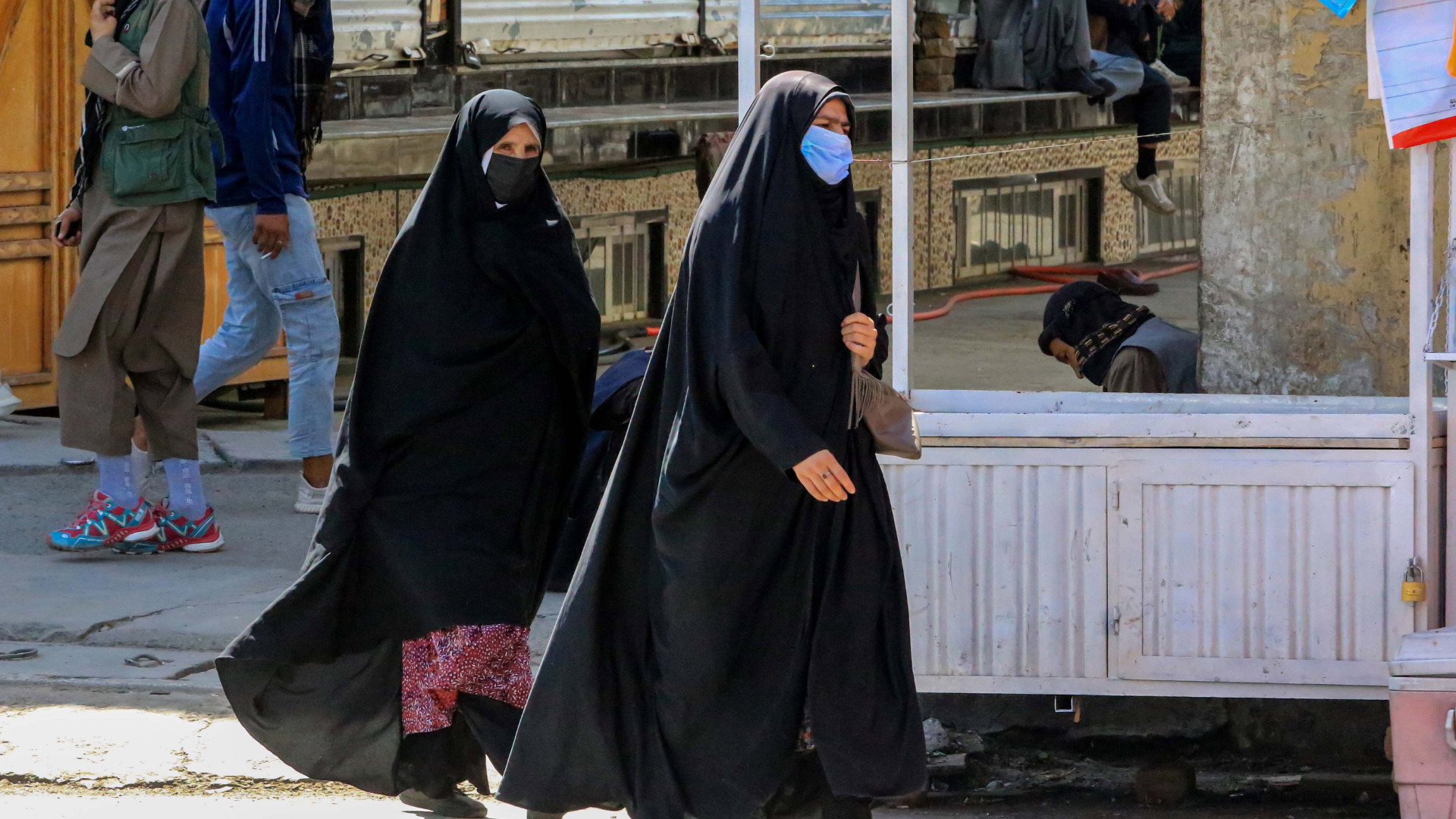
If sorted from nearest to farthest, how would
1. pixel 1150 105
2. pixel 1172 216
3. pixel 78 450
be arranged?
1. pixel 78 450
2. pixel 1172 216
3. pixel 1150 105

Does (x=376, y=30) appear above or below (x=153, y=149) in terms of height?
above

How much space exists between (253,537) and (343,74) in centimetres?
332

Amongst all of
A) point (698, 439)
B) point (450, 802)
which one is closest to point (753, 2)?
point (698, 439)

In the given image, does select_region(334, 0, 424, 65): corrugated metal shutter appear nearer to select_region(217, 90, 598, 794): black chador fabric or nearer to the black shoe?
select_region(217, 90, 598, 794): black chador fabric

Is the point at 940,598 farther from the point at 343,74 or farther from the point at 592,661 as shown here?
the point at 343,74

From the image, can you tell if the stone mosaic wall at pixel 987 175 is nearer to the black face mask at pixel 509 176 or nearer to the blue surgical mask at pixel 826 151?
the blue surgical mask at pixel 826 151

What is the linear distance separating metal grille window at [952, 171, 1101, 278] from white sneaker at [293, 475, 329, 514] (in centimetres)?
214

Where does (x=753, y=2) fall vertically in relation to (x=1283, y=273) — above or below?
above

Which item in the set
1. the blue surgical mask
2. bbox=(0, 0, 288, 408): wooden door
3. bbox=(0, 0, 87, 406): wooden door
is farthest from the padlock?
bbox=(0, 0, 87, 406): wooden door

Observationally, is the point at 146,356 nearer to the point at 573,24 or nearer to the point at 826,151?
the point at 826,151

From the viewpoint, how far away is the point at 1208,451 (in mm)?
3783

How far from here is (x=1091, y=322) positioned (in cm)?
482

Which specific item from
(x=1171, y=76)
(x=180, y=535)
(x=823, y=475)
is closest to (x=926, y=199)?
(x=180, y=535)

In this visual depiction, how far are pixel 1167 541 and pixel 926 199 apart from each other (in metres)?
2.02
